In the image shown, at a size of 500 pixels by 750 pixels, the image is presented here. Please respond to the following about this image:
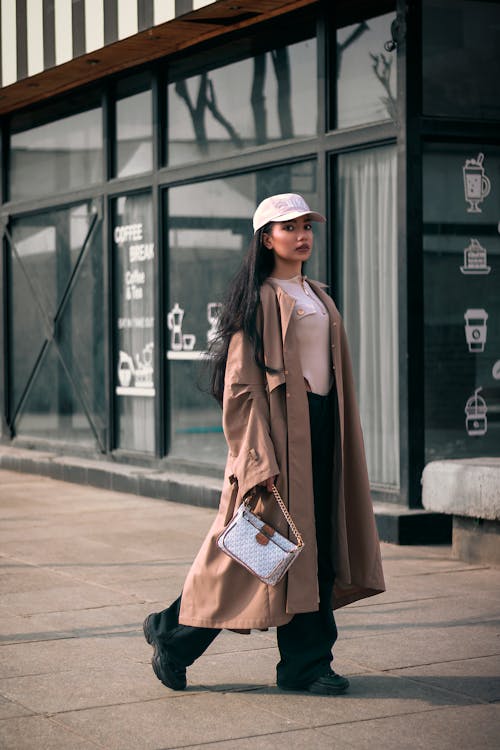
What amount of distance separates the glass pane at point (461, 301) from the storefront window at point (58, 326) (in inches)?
194

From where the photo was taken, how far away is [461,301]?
947 centimetres

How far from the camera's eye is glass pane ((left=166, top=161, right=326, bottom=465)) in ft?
36.8

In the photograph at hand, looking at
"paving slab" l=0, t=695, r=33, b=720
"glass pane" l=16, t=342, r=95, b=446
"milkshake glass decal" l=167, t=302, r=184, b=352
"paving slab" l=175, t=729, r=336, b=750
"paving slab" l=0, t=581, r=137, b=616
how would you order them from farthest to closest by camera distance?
1. "glass pane" l=16, t=342, r=95, b=446
2. "milkshake glass decal" l=167, t=302, r=184, b=352
3. "paving slab" l=0, t=581, r=137, b=616
4. "paving slab" l=0, t=695, r=33, b=720
5. "paving slab" l=175, t=729, r=336, b=750

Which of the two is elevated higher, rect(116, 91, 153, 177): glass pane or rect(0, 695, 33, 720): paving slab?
rect(116, 91, 153, 177): glass pane

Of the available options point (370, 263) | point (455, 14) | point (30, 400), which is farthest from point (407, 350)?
point (30, 400)

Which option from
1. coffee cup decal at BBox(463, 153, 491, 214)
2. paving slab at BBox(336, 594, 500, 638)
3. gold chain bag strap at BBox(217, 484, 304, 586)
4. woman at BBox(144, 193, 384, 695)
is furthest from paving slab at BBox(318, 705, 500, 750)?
coffee cup decal at BBox(463, 153, 491, 214)

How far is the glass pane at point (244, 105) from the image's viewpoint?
1039 centimetres

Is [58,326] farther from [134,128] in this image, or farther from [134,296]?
[134,128]

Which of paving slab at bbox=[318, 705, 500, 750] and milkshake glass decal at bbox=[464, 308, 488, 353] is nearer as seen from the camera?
paving slab at bbox=[318, 705, 500, 750]

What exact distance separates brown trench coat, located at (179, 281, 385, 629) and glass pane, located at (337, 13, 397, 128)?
4.65 metres

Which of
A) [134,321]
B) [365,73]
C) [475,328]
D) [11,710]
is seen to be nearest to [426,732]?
[11,710]

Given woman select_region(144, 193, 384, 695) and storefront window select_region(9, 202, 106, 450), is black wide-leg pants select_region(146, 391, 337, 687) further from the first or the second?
storefront window select_region(9, 202, 106, 450)

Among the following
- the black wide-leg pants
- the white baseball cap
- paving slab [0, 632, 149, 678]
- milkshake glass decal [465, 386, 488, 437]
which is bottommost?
paving slab [0, 632, 149, 678]

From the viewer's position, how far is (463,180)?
9461 millimetres
